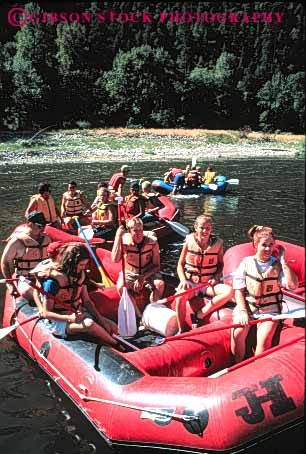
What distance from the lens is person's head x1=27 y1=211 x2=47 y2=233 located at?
16.5 ft

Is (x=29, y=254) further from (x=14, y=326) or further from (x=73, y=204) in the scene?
(x=73, y=204)

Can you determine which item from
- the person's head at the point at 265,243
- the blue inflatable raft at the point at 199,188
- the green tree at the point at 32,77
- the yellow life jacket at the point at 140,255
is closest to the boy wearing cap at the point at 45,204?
the yellow life jacket at the point at 140,255

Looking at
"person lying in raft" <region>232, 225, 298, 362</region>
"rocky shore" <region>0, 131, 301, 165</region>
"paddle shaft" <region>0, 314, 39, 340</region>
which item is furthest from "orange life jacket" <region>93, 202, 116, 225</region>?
"rocky shore" <region>0, 131, 301, 165</region>

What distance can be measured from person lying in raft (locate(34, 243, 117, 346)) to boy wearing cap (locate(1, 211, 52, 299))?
840 mm

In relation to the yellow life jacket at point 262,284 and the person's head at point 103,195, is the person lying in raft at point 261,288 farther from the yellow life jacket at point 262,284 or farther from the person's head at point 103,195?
the person's head at point 103,195

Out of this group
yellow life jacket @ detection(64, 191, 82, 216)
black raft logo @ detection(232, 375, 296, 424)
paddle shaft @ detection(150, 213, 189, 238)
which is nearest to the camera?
black raft logo @ detection(232, 375, 296, 424)

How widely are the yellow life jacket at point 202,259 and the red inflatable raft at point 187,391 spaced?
1.76 feet

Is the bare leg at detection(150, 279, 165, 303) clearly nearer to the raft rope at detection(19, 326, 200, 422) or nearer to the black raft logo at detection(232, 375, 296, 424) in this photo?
the raft rope at detection(19, 326, 200, 422)

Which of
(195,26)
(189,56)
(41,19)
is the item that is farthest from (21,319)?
(195,26)

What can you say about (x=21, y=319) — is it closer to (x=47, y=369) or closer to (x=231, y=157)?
(x=47, y=369)

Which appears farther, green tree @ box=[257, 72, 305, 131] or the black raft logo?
green tree @ box=[257, 72, 305, 131]

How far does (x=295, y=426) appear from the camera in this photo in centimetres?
343

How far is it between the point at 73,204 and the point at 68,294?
4.22 m

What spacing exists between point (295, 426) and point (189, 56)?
38.9 meters
